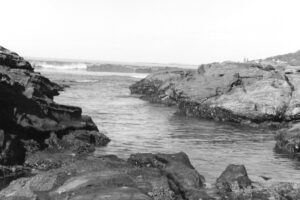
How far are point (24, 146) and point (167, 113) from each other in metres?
26.9

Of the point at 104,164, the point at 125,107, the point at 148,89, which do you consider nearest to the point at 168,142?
the point at 104,164

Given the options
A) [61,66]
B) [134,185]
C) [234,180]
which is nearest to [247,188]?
[234,180]

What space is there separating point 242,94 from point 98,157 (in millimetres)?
24682

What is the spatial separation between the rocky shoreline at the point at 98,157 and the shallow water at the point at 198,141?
5.33ft

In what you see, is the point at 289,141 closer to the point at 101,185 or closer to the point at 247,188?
the point at 247,188

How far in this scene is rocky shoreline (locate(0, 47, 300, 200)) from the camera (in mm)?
15016

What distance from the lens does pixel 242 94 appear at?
139 ft

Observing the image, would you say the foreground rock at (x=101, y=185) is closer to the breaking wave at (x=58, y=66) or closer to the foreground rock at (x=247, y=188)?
the foreground rock at (x=247, y=188)

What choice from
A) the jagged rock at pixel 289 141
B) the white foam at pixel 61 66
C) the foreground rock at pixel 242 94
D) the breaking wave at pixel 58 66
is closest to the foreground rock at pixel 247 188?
the jagged rock at pixel 289 141

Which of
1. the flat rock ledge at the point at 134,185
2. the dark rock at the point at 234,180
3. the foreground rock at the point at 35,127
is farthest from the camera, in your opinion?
the foreground rock at the point at 35,127

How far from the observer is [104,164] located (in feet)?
56.7

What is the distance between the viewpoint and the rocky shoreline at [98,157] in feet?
49.3

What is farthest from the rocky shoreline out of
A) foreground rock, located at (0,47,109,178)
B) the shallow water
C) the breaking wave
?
the breaking wave

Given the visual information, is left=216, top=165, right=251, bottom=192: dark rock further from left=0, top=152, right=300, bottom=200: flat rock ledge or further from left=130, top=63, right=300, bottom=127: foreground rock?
left=130, top=63, right=300, bottom=127: foreground rock
